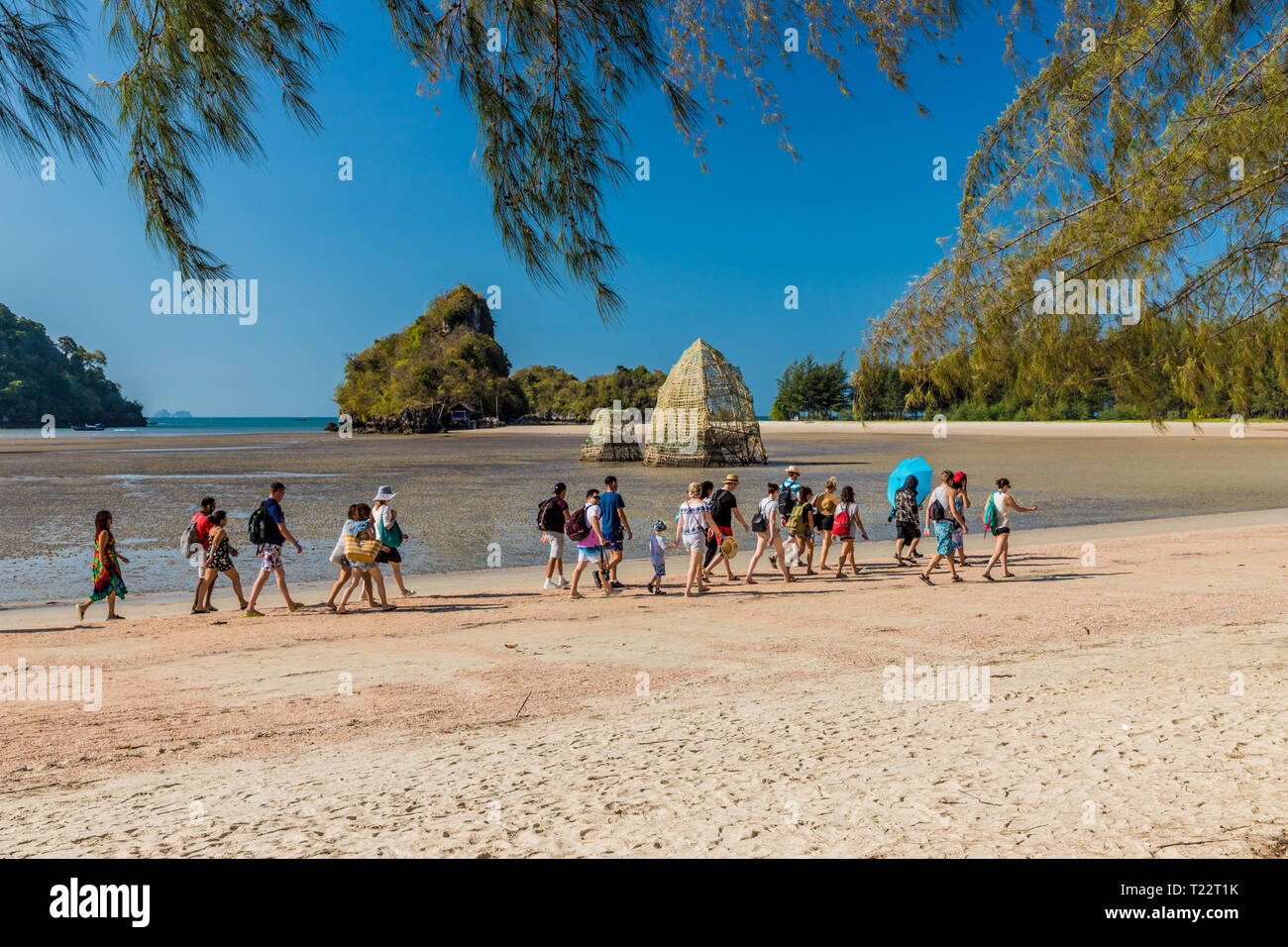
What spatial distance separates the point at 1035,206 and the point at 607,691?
4.55 m

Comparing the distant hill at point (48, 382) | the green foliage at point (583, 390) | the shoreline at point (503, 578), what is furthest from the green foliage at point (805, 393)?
the distant hill at point (48, 382)

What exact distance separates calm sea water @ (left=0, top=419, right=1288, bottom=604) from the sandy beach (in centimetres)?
450

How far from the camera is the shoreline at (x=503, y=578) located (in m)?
10.0

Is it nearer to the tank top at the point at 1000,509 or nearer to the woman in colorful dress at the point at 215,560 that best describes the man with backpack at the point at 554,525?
the woman in colorful dress at the point at 215,560

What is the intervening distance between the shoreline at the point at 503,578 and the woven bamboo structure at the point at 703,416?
18.3 metres

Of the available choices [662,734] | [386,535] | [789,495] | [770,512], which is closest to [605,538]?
[770,512]

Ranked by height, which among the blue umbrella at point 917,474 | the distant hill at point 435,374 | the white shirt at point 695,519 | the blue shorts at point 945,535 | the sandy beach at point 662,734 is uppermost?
the distant hill at point 435,374

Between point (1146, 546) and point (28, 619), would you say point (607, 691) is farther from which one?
point (1146, 546)

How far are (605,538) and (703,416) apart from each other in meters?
24.3

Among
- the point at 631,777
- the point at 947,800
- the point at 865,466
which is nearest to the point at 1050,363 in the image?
the point at 947,800

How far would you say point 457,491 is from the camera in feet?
84.3

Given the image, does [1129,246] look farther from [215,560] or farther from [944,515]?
[215,560]

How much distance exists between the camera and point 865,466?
35719mm

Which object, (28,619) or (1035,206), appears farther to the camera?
(28,619)
